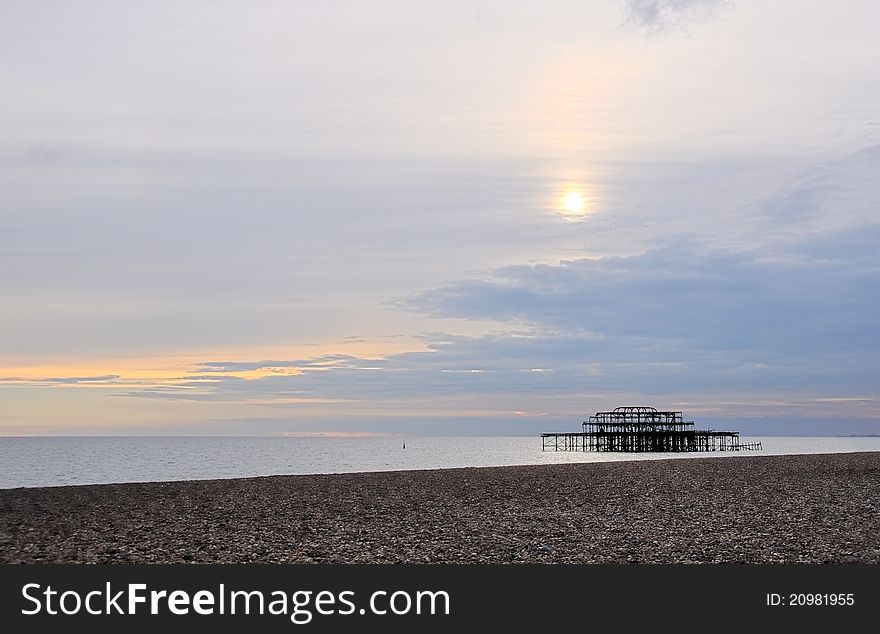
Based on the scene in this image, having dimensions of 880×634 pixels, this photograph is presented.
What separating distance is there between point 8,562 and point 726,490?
69.2 feet

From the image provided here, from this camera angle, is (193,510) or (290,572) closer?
(290,572)

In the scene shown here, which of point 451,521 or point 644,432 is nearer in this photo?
point 451,521

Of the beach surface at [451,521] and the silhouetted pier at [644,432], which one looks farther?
the silhouetted pier at [644,432]

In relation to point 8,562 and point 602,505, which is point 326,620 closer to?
point 8,562

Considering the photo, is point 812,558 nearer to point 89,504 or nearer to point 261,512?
point 261,512

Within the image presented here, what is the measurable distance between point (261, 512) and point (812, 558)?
13048 millimetres

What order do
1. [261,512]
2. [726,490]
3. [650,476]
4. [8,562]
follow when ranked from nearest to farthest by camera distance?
1. [8,562]
2. [261,512]
3. [726,490]
4. [650,476]

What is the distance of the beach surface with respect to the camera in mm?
15344

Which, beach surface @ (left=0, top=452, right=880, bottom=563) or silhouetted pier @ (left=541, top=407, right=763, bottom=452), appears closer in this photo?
beach surface @ (left=0, top=452, right=880, bottom=563)

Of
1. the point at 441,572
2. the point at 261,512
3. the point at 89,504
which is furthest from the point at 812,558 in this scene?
the point at 89,504

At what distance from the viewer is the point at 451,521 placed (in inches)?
790

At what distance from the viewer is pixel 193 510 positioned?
2244 centimetres

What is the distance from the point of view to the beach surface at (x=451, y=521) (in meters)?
15.3

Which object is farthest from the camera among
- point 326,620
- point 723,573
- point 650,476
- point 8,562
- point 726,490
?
point 650,476
